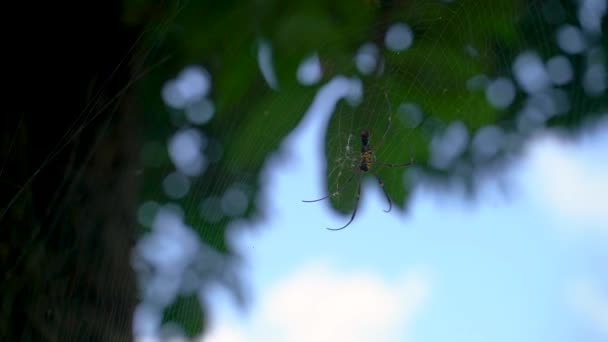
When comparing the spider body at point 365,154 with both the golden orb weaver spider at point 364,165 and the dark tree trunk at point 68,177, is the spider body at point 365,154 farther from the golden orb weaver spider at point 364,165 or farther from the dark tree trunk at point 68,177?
the dark tree trunk at point 68,177

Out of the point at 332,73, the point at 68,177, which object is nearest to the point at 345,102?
the point at 332,73

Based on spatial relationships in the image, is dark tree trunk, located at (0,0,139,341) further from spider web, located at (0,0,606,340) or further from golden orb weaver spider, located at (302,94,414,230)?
golden orb weaver spider, located at (302,94,414,230)

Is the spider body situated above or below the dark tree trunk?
below

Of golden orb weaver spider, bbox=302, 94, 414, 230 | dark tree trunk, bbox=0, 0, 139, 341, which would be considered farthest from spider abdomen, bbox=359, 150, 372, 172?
dark tree trunk, bbox=0, 0, 139, 341

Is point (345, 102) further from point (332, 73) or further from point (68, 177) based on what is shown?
point (68, 177)

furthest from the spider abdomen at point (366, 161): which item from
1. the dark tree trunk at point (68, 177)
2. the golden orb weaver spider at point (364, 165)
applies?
the dark tree trunk at point (68, 177)

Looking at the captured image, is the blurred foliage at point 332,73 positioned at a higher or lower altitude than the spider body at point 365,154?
higher

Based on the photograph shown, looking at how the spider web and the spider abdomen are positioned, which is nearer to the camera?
the spider web
